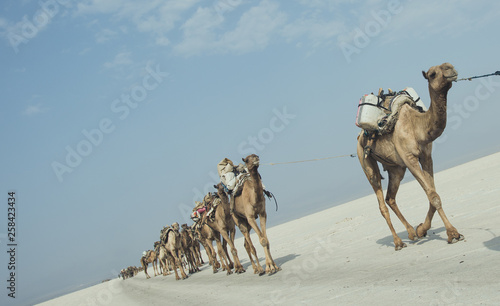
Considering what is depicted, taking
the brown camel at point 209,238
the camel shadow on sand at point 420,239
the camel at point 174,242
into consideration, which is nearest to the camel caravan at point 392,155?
the camel shadow on sand at point 420,239

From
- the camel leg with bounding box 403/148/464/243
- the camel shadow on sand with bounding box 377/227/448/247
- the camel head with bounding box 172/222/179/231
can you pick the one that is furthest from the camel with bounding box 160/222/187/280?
the camel leg with bounding box 403/148/464/243

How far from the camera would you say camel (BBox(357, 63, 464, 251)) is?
8883mm

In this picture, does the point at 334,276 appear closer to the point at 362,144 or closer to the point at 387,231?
the point at 362,144

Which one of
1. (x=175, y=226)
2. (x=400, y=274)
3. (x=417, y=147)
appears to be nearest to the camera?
(x=400, y=274)

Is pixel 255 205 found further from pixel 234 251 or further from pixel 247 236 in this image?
pixel 234 251

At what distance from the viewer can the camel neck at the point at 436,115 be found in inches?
352

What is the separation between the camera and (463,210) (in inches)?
543

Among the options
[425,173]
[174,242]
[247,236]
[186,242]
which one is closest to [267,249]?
[247,236]

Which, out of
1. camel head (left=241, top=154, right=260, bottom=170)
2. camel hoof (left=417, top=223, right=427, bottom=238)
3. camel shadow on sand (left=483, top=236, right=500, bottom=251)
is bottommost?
camel shadow on sand (left=483, top=236, right=500, bottom=251)

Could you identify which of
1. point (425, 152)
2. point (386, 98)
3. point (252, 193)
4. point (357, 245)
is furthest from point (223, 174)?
point (425, 152)

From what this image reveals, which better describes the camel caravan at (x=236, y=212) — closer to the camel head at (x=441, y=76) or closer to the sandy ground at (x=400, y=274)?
the sandy ground at (x=400, y=274)

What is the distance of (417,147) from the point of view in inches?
391

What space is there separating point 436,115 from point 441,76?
0.86m

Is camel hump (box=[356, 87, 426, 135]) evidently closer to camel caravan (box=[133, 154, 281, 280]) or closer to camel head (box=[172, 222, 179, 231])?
camel caravan (box=[133, 154, 281, 280])
